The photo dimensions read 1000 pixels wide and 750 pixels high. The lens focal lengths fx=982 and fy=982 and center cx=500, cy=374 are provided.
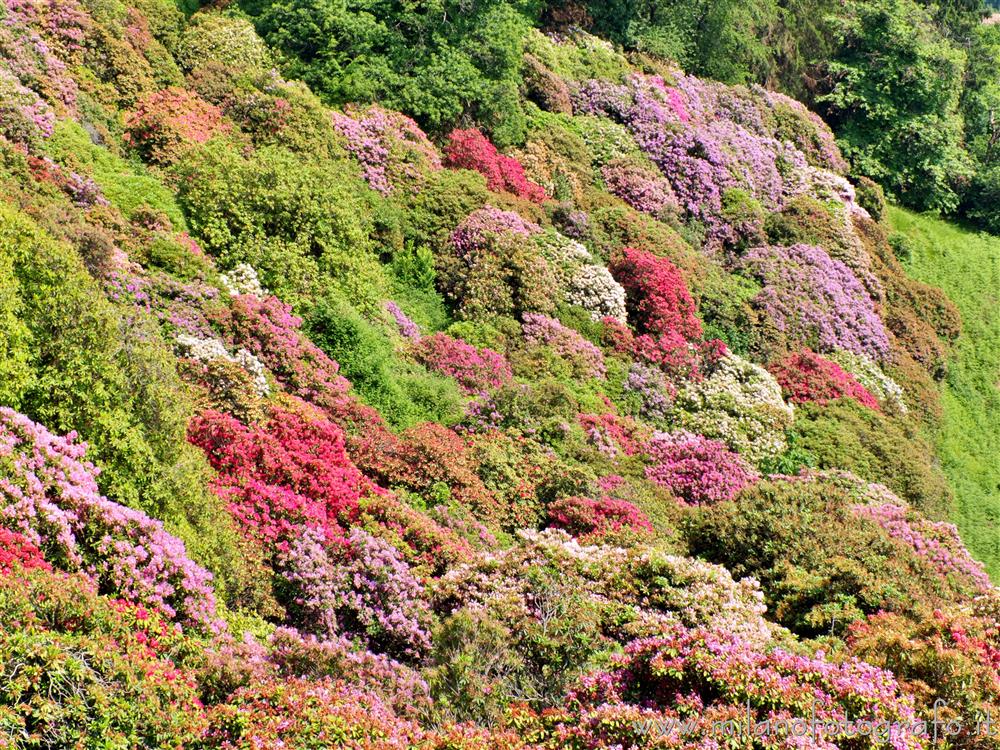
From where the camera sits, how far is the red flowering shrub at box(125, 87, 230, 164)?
63.3 ft

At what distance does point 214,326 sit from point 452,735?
8.25 meters

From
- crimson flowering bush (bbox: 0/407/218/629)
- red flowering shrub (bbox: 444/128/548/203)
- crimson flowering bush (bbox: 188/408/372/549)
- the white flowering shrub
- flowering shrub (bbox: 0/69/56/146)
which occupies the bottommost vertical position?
crimson flowering bush (bbox: 188/408/372/549)

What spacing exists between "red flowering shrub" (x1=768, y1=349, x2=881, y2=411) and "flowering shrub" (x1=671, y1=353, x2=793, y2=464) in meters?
1.14

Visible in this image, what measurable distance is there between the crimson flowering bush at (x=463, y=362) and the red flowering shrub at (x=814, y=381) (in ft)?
28.9

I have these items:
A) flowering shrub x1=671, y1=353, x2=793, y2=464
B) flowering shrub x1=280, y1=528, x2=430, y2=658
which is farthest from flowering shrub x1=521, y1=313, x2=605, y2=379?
flowering shrub x1=280, y1=528, x2=430, y2=658

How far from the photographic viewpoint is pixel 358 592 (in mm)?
11594

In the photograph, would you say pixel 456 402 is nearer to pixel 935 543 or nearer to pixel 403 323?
pixel 403 323

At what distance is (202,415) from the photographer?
12812 mm

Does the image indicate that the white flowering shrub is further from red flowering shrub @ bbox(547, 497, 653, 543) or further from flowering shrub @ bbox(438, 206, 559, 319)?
red flowering shrub @ bbox(547, 497, 653, 543)

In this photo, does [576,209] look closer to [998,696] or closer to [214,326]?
[214,326]

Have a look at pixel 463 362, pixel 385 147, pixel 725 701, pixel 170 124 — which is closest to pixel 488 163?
pixel 385 147

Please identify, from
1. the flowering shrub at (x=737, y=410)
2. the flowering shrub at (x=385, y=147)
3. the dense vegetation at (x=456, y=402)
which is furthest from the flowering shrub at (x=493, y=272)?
the flowering shrub at (x=737, y=410)

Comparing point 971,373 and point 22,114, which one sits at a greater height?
point 22,114

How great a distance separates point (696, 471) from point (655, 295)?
5.84 metres
